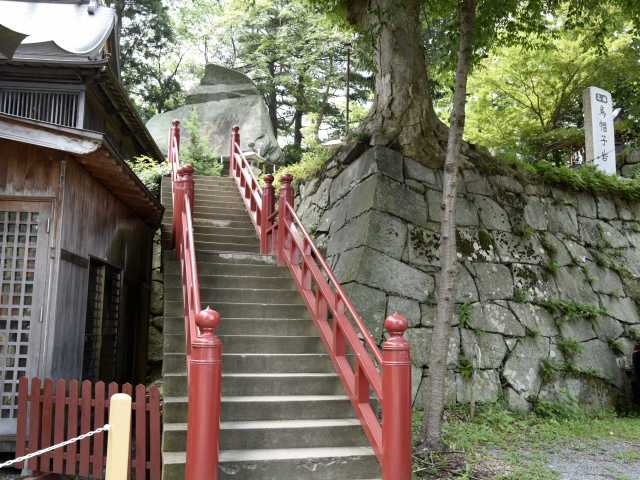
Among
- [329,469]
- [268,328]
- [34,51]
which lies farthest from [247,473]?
[34,51]

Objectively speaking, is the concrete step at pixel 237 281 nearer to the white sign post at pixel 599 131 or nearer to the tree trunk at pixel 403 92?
the tree trunk at pixel 403 92

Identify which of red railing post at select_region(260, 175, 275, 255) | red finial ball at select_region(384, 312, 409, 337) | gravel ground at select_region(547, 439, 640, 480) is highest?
red railing post at select_region(260, 175, 275, 255)

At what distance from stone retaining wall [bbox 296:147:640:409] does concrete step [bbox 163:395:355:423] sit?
2136 mm

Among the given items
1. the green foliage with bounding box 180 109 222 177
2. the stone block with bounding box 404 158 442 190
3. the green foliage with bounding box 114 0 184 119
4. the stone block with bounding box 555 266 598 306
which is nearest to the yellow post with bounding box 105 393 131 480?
the stone block with bounding box 404 158 442 190

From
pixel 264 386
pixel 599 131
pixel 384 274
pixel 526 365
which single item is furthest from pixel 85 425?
pixel 599 131

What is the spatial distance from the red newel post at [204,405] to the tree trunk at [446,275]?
2534mm

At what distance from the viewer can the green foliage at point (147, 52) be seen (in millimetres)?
25812

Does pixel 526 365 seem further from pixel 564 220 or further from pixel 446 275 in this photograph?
pixel 564 220

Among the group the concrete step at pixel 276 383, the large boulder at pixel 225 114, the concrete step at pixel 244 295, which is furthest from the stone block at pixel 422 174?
the large boulder at pixel 225 114

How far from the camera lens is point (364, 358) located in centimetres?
483

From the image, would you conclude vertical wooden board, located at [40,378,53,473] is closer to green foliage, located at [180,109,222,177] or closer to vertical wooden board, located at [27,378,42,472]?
vertical wooden board, located at [27,378,42,472]

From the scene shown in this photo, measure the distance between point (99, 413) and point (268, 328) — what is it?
198cm

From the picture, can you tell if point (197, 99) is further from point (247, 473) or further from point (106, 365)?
point (247, 473)

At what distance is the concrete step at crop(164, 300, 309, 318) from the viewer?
6254 millimetres
